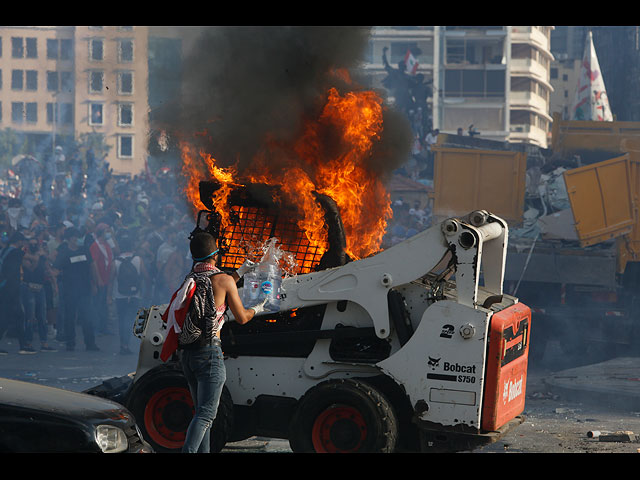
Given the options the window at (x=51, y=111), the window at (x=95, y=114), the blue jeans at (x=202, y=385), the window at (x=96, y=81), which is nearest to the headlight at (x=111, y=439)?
the blue jeans at (x=202, y=385)

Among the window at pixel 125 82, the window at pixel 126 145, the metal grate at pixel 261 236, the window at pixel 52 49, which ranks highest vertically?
the window at pixel 52 49

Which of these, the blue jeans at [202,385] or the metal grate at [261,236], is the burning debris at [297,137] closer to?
the metal grate at [261,236]

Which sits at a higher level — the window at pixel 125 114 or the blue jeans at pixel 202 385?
the window at pixel 125 114

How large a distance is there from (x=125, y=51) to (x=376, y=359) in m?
10.9

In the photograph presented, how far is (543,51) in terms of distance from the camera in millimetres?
71750

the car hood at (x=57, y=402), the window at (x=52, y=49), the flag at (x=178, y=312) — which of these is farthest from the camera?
the window at (x=52, y=49)

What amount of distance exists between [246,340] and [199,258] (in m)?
0.98

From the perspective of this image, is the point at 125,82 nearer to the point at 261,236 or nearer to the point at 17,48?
the point at 17,48

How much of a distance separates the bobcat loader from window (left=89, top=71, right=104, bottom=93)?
11.2 meters

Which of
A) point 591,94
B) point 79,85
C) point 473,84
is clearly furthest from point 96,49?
point 473,84

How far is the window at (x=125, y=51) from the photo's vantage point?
51.1 ft

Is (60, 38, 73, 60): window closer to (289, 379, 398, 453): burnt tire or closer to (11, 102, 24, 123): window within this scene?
(11, 102, 24, 123): window

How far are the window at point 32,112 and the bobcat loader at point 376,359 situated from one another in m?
19.5

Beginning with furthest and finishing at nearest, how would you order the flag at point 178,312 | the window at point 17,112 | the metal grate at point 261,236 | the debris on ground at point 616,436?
the window at point 17,112, the debris on ground at point 616,436, the metal grate at point 261,236, the flag at point 178,312
